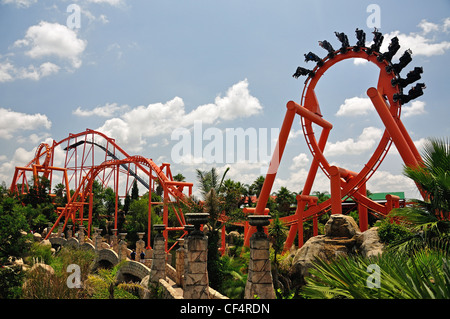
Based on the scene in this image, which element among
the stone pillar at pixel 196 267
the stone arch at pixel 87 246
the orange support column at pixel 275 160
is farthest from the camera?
the stone arch at pixel 87 246

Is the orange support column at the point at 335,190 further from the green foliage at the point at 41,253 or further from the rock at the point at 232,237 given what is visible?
the green foliage at the point at 41,253

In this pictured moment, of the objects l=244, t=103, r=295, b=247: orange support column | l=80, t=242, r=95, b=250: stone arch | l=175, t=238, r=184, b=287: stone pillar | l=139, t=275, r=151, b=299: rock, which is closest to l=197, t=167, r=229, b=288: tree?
l=175, t=238, r=184, b=287: stone pillar

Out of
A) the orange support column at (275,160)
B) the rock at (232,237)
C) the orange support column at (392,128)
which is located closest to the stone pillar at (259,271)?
the orange support column at (392,128)

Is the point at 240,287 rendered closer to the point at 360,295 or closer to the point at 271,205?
the point at 360,295

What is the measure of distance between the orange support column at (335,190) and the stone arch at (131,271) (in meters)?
9.78

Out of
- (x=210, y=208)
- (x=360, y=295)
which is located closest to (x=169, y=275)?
(x=210, y=208)

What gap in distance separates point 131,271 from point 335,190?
37.0ft

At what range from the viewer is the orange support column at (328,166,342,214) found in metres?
16.1

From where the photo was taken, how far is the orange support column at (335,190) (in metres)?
16.1

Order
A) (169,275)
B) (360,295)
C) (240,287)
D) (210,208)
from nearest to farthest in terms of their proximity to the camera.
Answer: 1. (360,295)
2. (240,287)
3. (210,208)
4. (169,275)

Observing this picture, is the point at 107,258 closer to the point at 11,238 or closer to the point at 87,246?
the point at 87,246

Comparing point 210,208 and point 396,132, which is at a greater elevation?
point 396,132

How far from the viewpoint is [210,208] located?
13.7 meters

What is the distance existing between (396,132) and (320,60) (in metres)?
7.33
